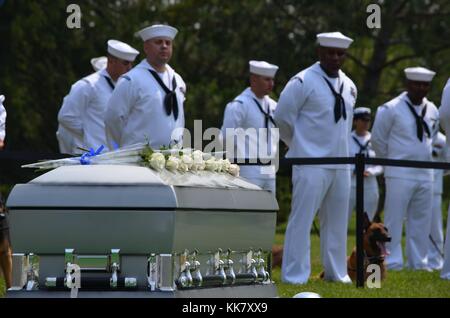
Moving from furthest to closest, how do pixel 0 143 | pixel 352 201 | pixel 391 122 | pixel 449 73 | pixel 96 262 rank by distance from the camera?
1. pixel 449 73
2. pixel 352 201
3. pixel 391 122
4. pixel 0 143
5. pixel 96 262

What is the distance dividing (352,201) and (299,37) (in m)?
9.27

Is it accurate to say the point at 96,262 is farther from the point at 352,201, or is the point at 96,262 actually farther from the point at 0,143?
the point at 352,201

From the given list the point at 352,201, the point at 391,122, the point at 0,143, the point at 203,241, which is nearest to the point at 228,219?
the point at 203,241

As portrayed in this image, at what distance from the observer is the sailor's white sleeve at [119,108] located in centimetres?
1232

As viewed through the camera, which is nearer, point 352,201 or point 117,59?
point 117,59

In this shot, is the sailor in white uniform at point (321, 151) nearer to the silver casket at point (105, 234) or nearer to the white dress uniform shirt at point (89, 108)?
the white dress uniform shirt at point (89, 108)

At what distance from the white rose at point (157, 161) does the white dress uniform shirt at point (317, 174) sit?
16.7 ft

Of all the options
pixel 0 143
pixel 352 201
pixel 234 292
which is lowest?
pixel 352 201

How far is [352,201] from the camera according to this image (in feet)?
64.8

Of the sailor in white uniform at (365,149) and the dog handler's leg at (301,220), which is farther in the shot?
→ the sailor in white uniform at (365,149)

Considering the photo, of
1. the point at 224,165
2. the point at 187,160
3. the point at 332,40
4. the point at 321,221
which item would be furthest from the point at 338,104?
the point at 187,160

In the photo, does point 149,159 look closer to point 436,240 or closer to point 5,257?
point 5,257

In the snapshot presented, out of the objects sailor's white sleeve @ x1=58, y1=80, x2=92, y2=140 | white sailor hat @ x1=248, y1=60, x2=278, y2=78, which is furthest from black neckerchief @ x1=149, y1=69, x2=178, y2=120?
white sailor hat @ x1=248, y1=60, x2=278, y2=78

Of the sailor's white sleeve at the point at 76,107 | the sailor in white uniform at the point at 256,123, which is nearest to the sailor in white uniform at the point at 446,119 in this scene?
the sailor in white uniform at the point at 256,123
